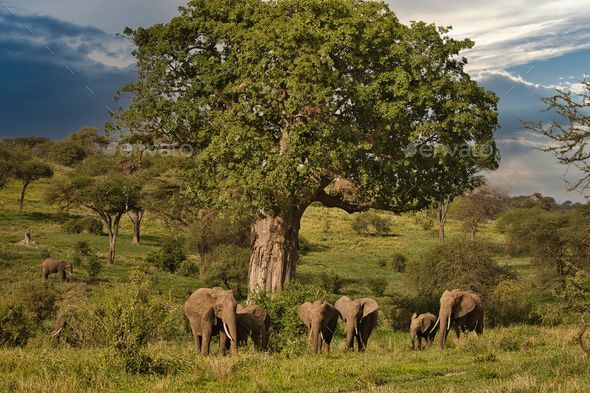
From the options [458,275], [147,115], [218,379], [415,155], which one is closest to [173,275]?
[458,275]

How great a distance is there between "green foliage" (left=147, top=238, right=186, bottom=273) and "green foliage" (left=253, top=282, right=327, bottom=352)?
87.1 ft

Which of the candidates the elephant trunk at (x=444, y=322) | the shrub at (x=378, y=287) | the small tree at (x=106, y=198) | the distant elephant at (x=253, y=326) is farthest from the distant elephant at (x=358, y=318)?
the small tree at (x=106, y=198)

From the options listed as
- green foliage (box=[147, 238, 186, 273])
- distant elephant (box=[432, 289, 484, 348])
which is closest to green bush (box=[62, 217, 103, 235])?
green foliage (box=[147, 238, 186, 273])

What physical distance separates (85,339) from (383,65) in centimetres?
1381

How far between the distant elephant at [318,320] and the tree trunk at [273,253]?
431 cm

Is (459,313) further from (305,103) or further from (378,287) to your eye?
(378,287)

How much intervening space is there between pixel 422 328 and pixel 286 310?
14.6 feet

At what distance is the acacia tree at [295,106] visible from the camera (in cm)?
2323

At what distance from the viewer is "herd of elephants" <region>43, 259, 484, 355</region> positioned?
723 inches

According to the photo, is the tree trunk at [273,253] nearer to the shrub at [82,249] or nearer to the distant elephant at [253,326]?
the distant elephant at [253,326]

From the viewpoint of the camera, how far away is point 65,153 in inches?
4675

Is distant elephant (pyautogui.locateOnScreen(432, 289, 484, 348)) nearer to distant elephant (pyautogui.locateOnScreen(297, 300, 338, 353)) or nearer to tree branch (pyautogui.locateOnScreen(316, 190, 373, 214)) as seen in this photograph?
distant elephant (pyautogui.locateOnScreen(297, 300, 338, 353))

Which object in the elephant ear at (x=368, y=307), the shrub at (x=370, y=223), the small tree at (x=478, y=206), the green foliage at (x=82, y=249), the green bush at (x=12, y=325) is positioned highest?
the small tree at (x=478, y=206)

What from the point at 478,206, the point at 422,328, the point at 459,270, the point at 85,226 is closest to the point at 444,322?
the point at 422,328
